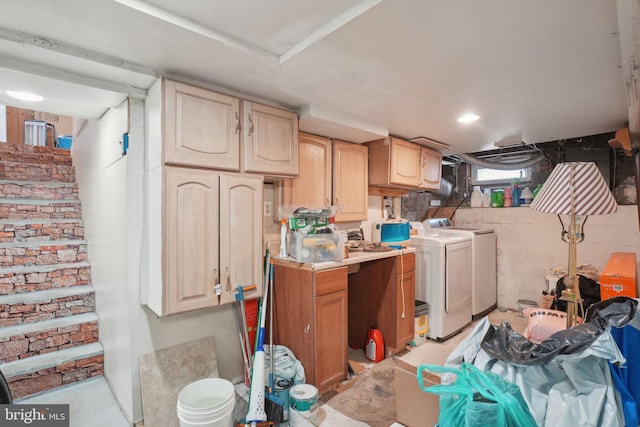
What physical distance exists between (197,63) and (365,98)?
1110 millimetres

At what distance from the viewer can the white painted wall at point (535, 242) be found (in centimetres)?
341

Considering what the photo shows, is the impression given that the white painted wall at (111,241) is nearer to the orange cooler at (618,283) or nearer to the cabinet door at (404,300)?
the cabinet door at (404,300)

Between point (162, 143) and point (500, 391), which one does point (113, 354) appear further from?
point (500, 391)

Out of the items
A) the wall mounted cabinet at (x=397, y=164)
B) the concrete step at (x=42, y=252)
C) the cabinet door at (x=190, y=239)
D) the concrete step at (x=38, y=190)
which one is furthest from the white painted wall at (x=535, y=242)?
the concrete step at (x=38, y=190)

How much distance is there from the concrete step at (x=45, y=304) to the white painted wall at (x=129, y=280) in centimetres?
19

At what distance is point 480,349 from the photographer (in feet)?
5.15

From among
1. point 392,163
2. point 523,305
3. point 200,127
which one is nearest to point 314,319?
point 200,127

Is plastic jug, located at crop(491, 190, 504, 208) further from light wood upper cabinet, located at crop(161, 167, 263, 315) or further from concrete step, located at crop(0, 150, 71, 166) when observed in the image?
concrete step, located at crop(0, 150, 71, 166)

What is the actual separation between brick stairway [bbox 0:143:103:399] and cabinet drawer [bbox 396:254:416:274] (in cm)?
253

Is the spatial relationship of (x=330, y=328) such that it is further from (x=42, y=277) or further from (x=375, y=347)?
(x=42, y=277)

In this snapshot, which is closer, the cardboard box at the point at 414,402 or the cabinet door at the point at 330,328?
the cardboard box at the point at 414,402

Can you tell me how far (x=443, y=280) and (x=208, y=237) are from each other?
2.38 m

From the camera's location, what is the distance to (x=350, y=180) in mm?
3174

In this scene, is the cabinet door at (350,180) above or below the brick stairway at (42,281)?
above
